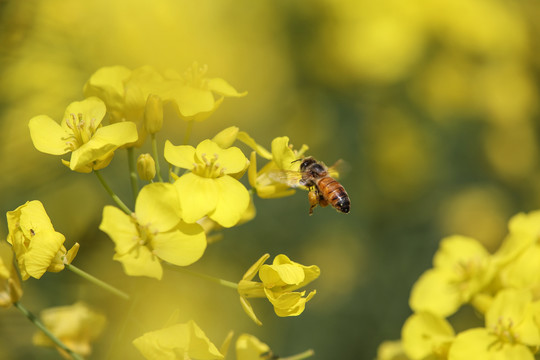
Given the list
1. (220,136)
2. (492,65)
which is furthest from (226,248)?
(492,65)

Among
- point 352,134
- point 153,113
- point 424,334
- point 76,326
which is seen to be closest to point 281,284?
point 153,113

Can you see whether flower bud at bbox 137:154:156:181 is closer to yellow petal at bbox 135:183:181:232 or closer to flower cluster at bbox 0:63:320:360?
flower cluster at bbox 0:63:320:360

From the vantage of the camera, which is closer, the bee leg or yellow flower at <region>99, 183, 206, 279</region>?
yellow flower at <region>99, 183, 206, 279</region>

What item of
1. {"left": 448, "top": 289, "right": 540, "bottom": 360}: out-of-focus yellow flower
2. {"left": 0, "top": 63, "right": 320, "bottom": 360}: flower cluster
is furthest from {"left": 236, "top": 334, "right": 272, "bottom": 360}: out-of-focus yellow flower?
{"left": 448, "top": 289, "right": 540, "bottom": 360}: out-of-focus yellow flower

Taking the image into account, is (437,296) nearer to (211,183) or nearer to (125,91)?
(211,183)

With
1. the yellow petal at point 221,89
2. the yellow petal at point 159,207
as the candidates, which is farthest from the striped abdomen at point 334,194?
the yellow petal at point 159,207

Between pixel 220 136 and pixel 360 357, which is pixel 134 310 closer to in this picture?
pixel 220 136
